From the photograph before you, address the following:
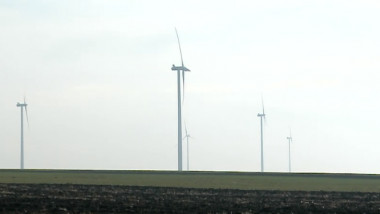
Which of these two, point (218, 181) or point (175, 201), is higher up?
point (218, 181)

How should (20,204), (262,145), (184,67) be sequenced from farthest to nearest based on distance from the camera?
1. (262,145)
2. (184,67)
3. (20,204)

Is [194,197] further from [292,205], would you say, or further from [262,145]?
[262,145]

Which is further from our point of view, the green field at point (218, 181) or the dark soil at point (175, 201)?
the green field at point (218, 181)

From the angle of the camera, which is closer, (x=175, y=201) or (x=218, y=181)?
(x=175, y=201)

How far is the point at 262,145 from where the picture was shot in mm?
131000

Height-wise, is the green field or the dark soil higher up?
the green field

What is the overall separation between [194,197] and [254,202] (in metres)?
4.77

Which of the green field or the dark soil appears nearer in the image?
the dark soil

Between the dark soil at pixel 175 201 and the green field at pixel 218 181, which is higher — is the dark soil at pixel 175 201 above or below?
below

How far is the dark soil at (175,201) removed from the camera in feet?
132

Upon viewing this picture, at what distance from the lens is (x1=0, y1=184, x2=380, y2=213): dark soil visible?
40.2m

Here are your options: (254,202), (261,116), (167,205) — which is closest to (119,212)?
(167,205)

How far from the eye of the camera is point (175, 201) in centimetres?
4609

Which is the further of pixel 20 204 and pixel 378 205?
pixel 378 205
